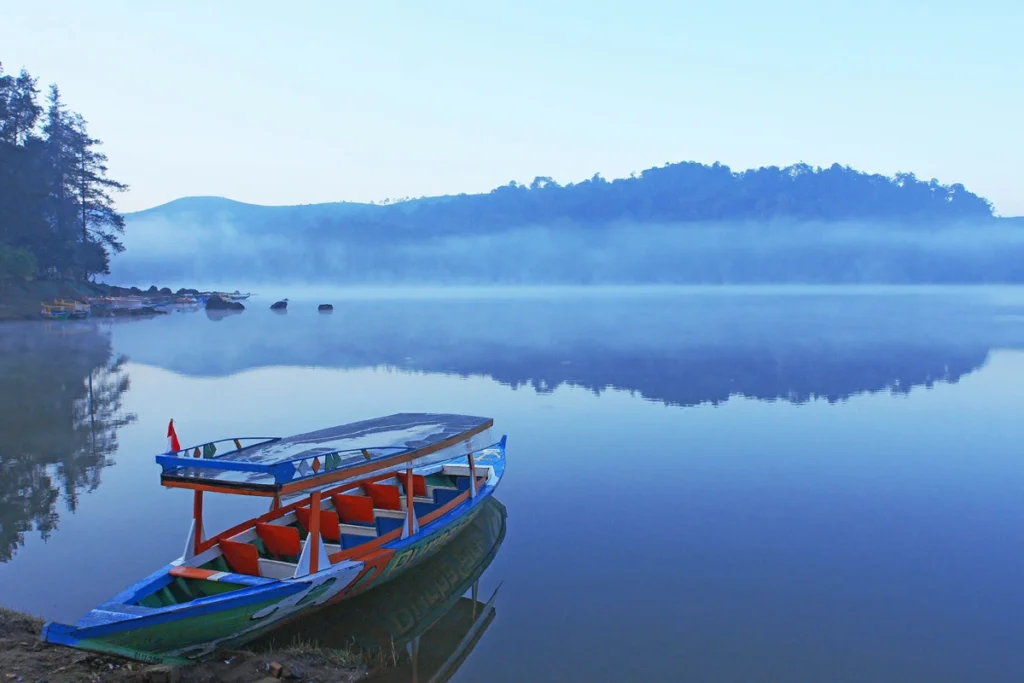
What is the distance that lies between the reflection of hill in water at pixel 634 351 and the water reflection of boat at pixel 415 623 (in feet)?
59.0

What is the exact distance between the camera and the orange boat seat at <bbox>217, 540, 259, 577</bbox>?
10.8m

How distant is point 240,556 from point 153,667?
6.78 ft

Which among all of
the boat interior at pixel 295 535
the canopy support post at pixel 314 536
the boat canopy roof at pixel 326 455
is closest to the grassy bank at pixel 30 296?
the boat canopy roof at pixel 326 455

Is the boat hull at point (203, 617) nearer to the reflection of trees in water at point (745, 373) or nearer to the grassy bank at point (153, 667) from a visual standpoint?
the grassy bank at point (153, 667)

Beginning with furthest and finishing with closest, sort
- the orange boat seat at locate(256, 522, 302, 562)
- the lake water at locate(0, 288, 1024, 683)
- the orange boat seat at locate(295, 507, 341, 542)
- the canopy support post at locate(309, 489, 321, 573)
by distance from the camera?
the orange boat seat at locate(295, 507, 341, 542)
the orange boat seat at locate(256, 522, 302, 562)
the lake water at locate(0, 288, 1024, 683)
the canopy support post at locate(309, 489, 321, 573)

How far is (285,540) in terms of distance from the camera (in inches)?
445

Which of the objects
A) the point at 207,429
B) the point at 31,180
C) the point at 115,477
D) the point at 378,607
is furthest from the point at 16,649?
the point at 31,180

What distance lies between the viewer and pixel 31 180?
7606cm

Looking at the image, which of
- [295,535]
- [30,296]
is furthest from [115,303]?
[295,535]

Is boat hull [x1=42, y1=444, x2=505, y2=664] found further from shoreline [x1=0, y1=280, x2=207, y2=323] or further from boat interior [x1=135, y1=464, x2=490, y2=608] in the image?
shoreline [x1=0, y1=280, x2=207, y2=323]

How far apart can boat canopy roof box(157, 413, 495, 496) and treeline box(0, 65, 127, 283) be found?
62.7m

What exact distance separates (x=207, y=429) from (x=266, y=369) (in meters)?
15.5

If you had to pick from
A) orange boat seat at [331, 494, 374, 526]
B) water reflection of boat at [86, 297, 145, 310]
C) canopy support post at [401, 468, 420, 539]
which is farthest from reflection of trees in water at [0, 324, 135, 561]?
water reflection of boat at [86, 297, 145, 310]

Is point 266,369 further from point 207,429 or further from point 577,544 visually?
point 577,544
